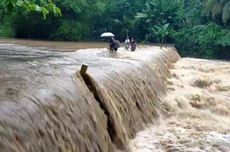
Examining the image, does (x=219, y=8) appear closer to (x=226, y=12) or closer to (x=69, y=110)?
(x=226, y=12)

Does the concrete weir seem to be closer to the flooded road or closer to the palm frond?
the flooded road

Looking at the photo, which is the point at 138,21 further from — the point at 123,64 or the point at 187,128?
the point at 187,128

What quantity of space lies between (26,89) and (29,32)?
24259mm

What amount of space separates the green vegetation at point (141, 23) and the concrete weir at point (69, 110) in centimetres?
1963

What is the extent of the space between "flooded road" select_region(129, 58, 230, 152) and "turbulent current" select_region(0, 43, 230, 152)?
0.05 feet

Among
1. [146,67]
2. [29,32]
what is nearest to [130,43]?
[146,67]

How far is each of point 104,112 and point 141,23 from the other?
25.1 meters

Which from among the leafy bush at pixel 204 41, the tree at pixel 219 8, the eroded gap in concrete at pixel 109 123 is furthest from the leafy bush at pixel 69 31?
the eroded gap in concrete at pixel 109 123

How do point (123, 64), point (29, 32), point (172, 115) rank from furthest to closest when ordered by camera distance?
point (29, 32)
point (123, 64)
point (172, 115)

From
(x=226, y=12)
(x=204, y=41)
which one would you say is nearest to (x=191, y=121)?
(x=226, y=12)

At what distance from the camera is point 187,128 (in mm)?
7469

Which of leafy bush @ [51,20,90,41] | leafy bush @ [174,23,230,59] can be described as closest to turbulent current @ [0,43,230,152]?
leafy bush @ [174,23,230,59]

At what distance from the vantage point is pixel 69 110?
4961mm

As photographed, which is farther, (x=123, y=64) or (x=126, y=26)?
(x=126, y=26)
